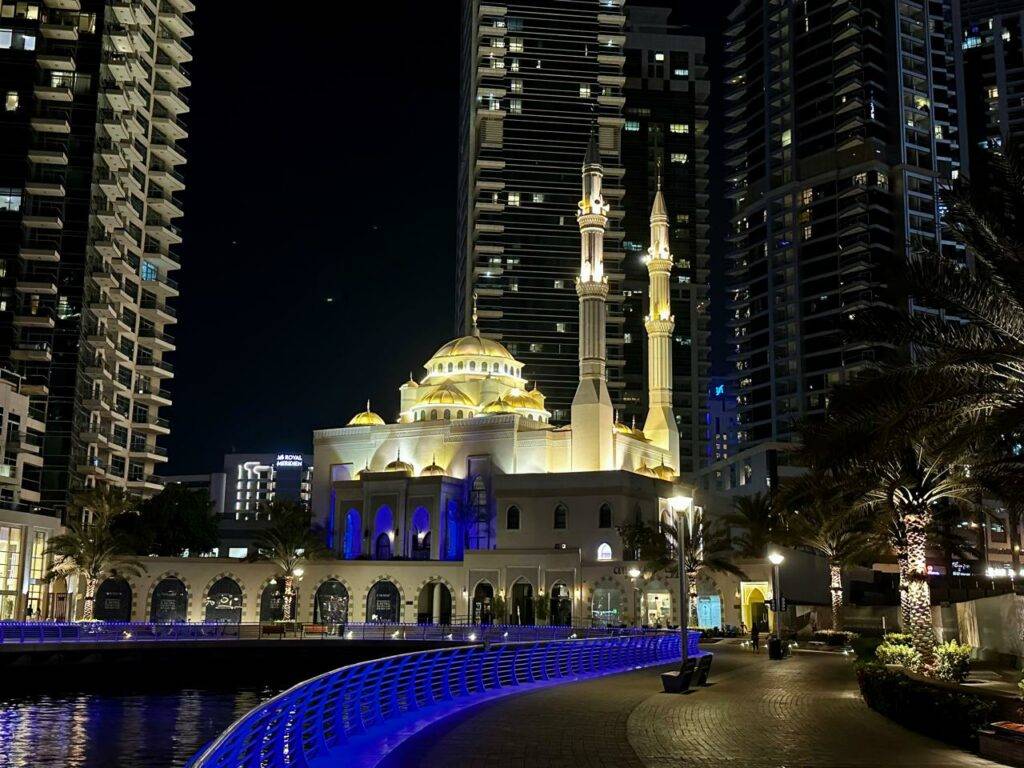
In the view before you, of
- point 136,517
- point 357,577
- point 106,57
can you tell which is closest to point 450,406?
point 357,577

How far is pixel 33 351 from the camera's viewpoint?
73.5 m

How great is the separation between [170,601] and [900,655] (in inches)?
2100

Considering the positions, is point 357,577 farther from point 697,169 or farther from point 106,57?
point 697,169

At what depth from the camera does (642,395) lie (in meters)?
132

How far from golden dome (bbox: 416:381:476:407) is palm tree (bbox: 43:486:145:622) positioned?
24107 millimetres

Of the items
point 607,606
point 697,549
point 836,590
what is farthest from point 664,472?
point 836,590

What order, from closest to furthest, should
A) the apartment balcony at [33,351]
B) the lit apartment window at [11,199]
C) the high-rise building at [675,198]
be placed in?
the apartment balcony at [33,351]
the lit apartment window at [11,199]
the high-rise building at [675,198]

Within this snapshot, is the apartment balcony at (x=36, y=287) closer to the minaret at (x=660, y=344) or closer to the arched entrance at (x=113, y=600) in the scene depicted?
the arched entrance at (x=113, y=600)

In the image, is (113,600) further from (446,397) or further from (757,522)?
(757,522)

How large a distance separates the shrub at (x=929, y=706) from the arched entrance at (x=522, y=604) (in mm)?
47653

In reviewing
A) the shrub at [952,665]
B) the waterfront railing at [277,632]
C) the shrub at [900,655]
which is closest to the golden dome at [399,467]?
the waterfront railing at [277,632]

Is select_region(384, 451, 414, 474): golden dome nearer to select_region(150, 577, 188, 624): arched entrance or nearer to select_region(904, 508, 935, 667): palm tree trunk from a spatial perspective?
select_region(150, 577, 188, 624): arched entrance

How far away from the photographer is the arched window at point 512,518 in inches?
2899

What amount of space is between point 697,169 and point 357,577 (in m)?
93.6
